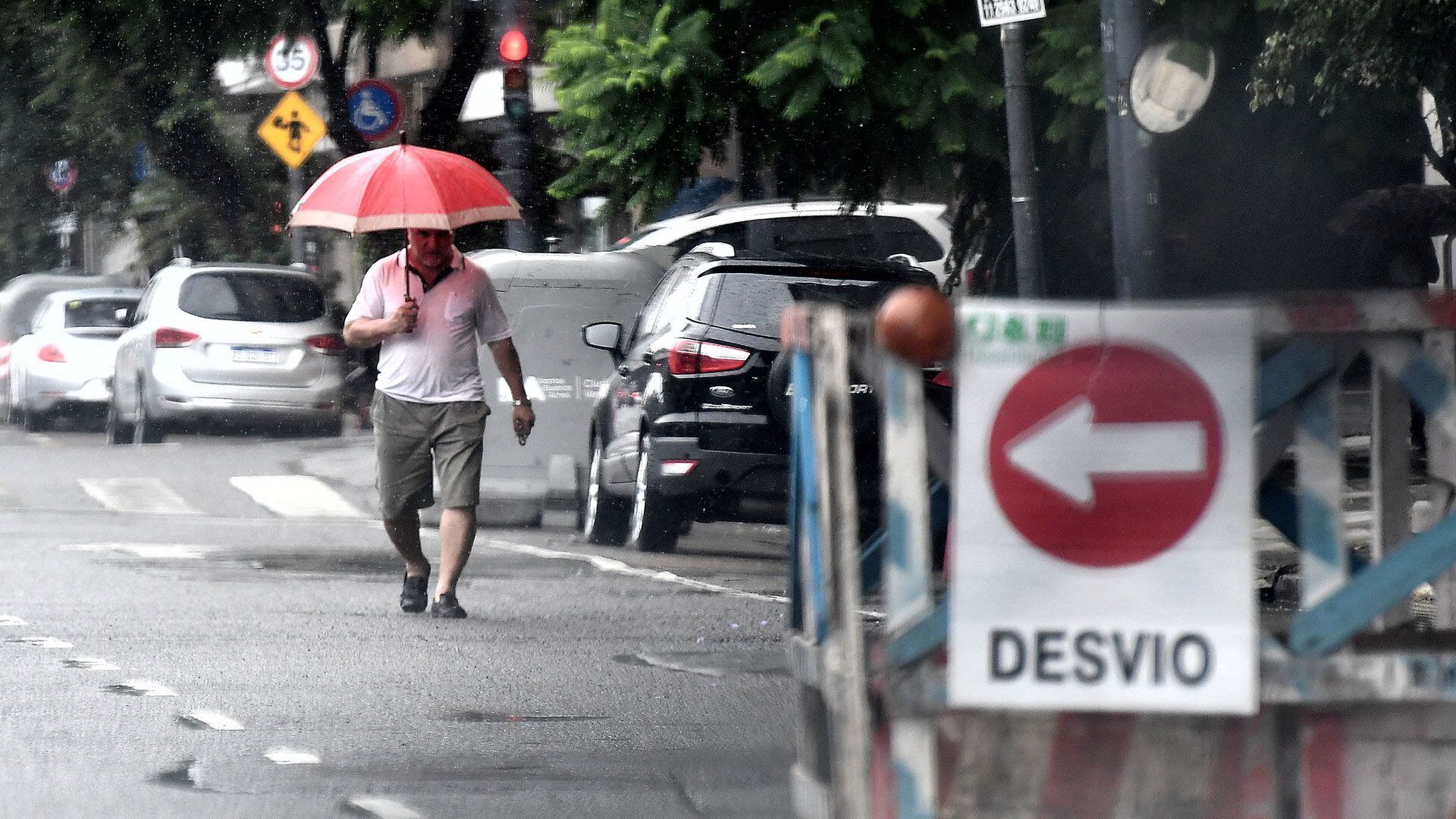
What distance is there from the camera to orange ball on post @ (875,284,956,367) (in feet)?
11.7

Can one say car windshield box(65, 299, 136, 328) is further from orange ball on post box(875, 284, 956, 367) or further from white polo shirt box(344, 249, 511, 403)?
orange ball on post box(875, 284, 956, 367)

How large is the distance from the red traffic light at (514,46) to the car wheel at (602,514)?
465 cm

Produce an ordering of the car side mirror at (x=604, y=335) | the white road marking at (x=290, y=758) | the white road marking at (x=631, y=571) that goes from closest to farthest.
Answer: the white road marking at (x=290, y=758) → the white road marking at (x=631, y=571) → the car side mirror at (x=604, y=335)

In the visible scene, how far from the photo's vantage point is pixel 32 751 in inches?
252

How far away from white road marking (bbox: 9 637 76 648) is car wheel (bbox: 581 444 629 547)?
197 inches

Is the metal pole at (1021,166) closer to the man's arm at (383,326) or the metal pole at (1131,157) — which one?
the metal pole at (1131,157)

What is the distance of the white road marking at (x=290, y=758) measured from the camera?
628 centimetres

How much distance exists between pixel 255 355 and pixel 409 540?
12.4m

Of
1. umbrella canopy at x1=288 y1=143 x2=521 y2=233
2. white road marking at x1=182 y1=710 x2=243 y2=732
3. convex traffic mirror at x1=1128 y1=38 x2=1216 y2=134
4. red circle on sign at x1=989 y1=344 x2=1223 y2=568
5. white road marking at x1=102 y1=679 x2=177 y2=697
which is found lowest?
white road marking at x1=102 y1=679 x2=177 y2=697

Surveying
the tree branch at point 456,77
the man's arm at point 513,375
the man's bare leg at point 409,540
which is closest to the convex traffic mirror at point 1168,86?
the man's arm at point 513,375

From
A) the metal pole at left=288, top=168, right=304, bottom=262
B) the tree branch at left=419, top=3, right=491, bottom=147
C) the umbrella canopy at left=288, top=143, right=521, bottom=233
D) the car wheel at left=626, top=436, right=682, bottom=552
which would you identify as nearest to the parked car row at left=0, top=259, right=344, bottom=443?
the tree branch at left=419, top=3, right=491, bottom=147

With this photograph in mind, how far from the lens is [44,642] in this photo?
28.4 ft

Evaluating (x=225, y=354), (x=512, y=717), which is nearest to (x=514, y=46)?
(x=225, y=354)

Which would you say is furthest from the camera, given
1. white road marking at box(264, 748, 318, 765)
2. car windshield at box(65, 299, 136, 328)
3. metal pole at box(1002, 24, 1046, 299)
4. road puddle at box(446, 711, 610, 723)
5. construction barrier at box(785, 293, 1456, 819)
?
car windshield at box(65, 299, 136, 328)
